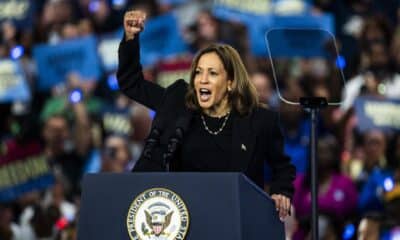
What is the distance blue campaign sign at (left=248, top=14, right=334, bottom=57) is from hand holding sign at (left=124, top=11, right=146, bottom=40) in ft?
10.5

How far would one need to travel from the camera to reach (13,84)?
10328 millimetres

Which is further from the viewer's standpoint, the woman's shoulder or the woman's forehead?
the woman's shoulder

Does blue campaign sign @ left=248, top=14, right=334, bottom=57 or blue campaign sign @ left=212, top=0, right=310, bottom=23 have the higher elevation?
blue campaign sign @ left=212, top=0, right=310, bottom=23

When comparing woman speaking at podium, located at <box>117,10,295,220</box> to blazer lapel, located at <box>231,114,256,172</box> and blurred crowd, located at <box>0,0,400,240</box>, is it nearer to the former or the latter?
blazer lapel, located at <box>231,114,256,172</box>

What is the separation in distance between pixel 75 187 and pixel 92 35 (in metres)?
1.83

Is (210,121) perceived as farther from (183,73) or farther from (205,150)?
(183,73)

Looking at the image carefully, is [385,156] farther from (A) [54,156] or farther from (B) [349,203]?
(A) [54,156]

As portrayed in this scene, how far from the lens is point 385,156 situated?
804 centimetres

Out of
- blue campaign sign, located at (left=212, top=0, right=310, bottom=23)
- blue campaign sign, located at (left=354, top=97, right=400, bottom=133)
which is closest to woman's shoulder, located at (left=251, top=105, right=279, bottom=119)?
blue campaign sign, located at (left=354, top=97, right=400, bottom=133)

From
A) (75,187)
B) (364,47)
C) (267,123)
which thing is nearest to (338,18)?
(364,47)

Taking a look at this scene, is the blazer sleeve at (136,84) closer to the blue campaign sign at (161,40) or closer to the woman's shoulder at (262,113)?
the woman's shoulder at (262,113)

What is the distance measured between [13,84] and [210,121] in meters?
5.80

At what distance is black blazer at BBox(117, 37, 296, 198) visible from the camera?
4.66m

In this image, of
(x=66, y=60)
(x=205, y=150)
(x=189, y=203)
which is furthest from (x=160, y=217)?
(x=66, y=60)
